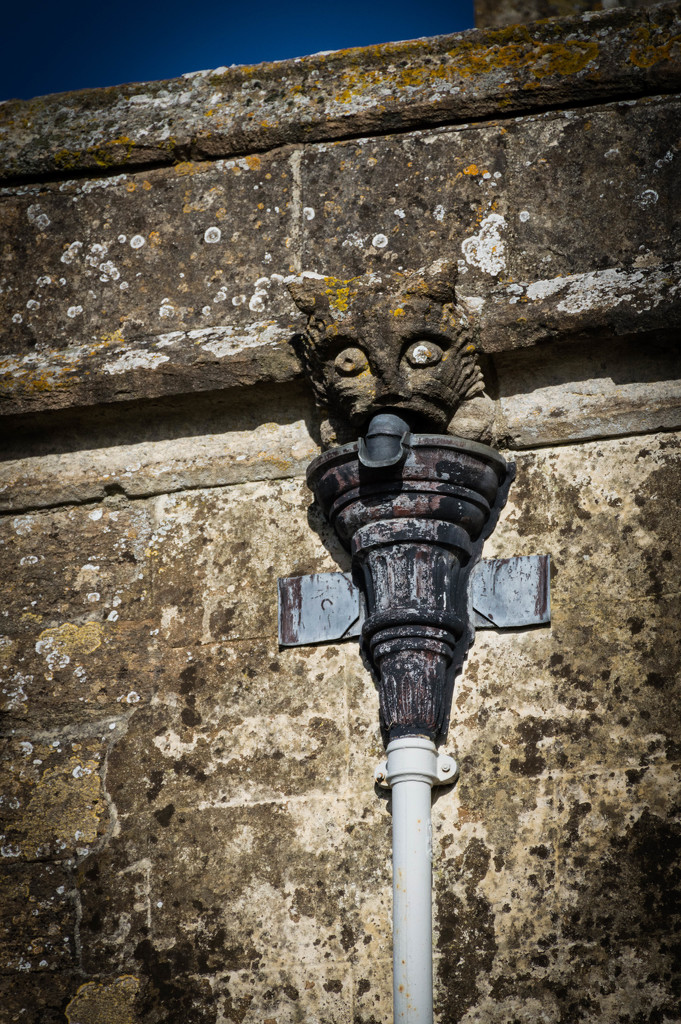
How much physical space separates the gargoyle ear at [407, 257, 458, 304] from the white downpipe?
116 cm

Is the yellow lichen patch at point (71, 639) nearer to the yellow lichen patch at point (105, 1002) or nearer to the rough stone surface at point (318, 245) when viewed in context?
the rough stone surface at point (318, 245)

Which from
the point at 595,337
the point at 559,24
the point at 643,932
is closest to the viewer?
the point at 643,932

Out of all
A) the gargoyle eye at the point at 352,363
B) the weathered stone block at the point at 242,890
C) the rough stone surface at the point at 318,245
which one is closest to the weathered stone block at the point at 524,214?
the rough stone surface at the point at 318,245

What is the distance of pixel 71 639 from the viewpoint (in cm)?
374

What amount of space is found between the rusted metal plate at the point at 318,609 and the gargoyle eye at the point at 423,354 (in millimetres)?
600

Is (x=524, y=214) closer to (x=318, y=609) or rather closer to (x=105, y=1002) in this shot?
(x=318, y=609)

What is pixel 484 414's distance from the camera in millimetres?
3662

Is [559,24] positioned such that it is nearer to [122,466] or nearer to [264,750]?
[122,466]

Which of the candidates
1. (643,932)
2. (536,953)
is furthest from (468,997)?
(643,932)

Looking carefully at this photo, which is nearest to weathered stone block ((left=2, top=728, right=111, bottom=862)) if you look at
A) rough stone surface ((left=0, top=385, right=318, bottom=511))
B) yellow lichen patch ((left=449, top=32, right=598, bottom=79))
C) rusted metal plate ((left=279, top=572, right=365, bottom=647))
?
rusted metal plate ((left=279, top=572, right=365, bottom=647))

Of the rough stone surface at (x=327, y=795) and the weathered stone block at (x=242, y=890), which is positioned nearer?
the rough stone surface at (x=327, y=795)

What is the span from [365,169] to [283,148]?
0.90ft

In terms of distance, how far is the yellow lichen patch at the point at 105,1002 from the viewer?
332 cm

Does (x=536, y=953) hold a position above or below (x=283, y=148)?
below
